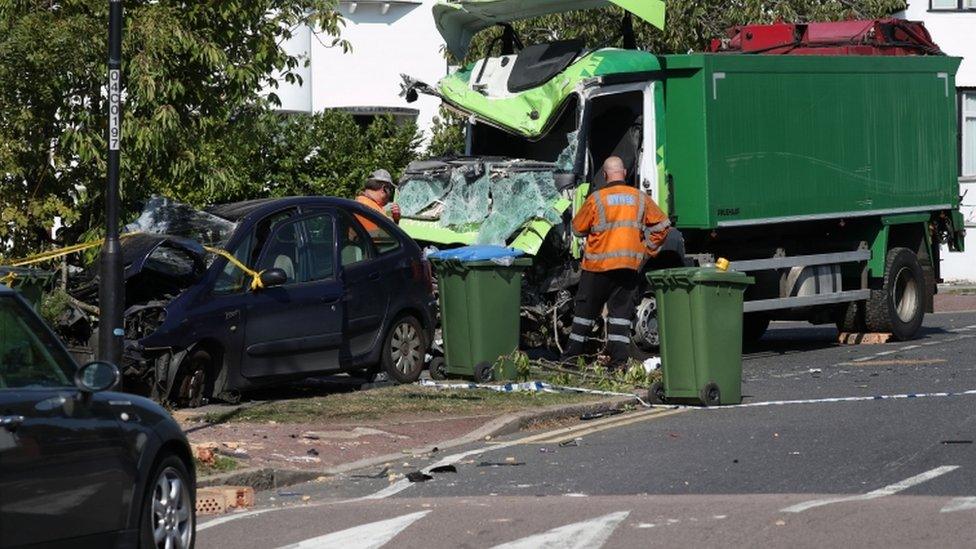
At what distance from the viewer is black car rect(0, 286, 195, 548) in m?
6.27

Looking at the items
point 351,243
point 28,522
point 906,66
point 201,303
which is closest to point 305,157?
point 906,66

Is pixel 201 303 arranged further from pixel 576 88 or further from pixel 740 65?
pixel 740 65

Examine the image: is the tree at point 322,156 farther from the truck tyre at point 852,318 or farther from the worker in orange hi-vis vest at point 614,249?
the worker in orange hi-vis vest at point 614,249

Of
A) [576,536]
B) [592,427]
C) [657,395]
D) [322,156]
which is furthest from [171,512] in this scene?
[322,156]

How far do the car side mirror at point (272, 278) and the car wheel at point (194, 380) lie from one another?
733 mm

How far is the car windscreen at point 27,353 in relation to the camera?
6.65 meters

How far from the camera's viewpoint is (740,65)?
17156 mm

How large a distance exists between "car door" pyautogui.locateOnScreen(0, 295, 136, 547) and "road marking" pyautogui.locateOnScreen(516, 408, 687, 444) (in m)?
5.30

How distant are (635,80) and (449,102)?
71.8 inches

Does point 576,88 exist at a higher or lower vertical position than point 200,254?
higher

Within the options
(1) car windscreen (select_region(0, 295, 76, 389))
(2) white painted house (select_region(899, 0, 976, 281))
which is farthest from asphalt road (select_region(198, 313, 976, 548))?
(2) white painted house (select_region(899, 0, 976, 281))

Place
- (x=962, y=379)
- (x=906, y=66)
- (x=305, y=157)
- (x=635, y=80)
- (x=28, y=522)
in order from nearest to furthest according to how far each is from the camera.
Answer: (x=28, y=522) < (x=962, y=379) < (x=635, y=80) < (x=906, y=66) < (x=305, y=157)

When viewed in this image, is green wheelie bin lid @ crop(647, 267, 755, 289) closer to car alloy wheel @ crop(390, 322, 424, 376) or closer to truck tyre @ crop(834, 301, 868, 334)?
car alloy wheel @ crop(390, 322, 424, 376)

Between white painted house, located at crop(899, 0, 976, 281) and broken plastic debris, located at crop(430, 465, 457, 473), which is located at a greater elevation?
white painted house, located at crop(899, 0, 976, 281)
